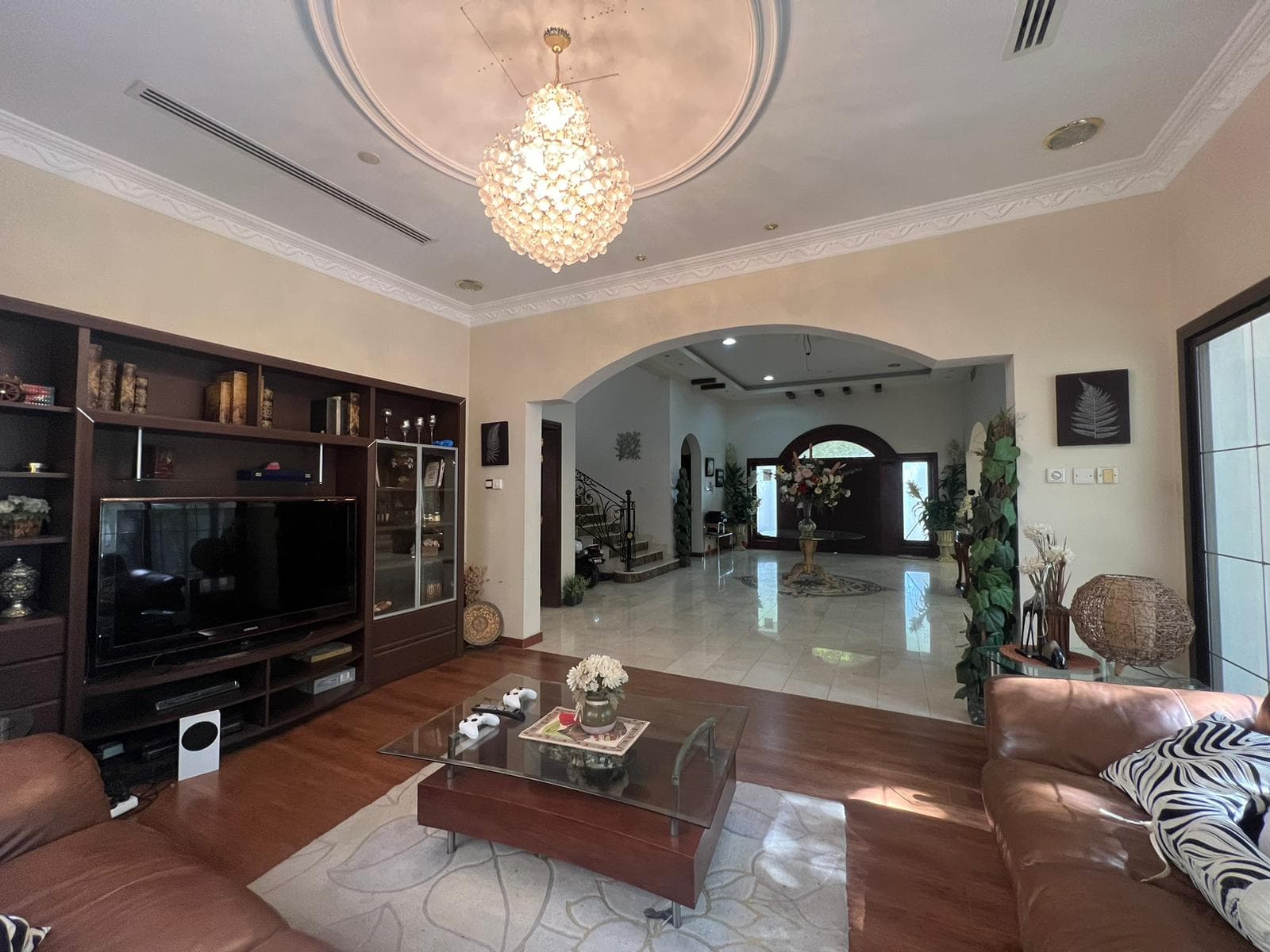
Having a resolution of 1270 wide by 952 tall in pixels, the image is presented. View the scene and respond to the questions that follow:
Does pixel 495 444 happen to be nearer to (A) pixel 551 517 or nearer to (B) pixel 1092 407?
(A) pixel 551 517

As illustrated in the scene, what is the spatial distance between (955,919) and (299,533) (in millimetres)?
3716

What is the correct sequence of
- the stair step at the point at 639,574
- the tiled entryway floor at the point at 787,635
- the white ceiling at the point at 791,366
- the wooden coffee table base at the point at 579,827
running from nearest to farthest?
the wooden coffee table base at the point at 579,827, the tiled entryway floor at the point at 787,635, the white ceiling at the point at 791,366, the stair step at the point at 639,574

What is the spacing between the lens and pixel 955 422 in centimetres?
1000

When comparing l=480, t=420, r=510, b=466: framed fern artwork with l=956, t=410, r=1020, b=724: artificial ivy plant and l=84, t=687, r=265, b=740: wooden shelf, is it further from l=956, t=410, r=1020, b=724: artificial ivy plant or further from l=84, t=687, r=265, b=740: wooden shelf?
l=956, t=410, r=1020, b=724: artificial ivy plant

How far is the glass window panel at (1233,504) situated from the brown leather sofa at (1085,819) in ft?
3.55

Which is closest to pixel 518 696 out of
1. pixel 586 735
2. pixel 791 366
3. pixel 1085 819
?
pixel 586 735

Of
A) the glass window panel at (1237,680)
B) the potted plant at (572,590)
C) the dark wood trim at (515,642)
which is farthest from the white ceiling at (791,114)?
the potted plant at (572,590)

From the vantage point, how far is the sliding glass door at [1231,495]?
2.22 m

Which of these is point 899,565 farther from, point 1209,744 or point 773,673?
point 1209,744

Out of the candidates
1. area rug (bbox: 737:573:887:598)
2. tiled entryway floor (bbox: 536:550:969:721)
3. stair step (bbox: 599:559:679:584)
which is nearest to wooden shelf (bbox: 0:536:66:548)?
tiled entryway floor (bbox: 536:550:969:721)

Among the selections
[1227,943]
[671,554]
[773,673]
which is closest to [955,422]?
[671,554]

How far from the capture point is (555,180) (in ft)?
6.70

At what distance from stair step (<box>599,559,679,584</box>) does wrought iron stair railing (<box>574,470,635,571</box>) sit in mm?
140

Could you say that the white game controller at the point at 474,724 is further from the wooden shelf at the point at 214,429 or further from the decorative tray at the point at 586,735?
the wooden shelf at the point at 214,429
